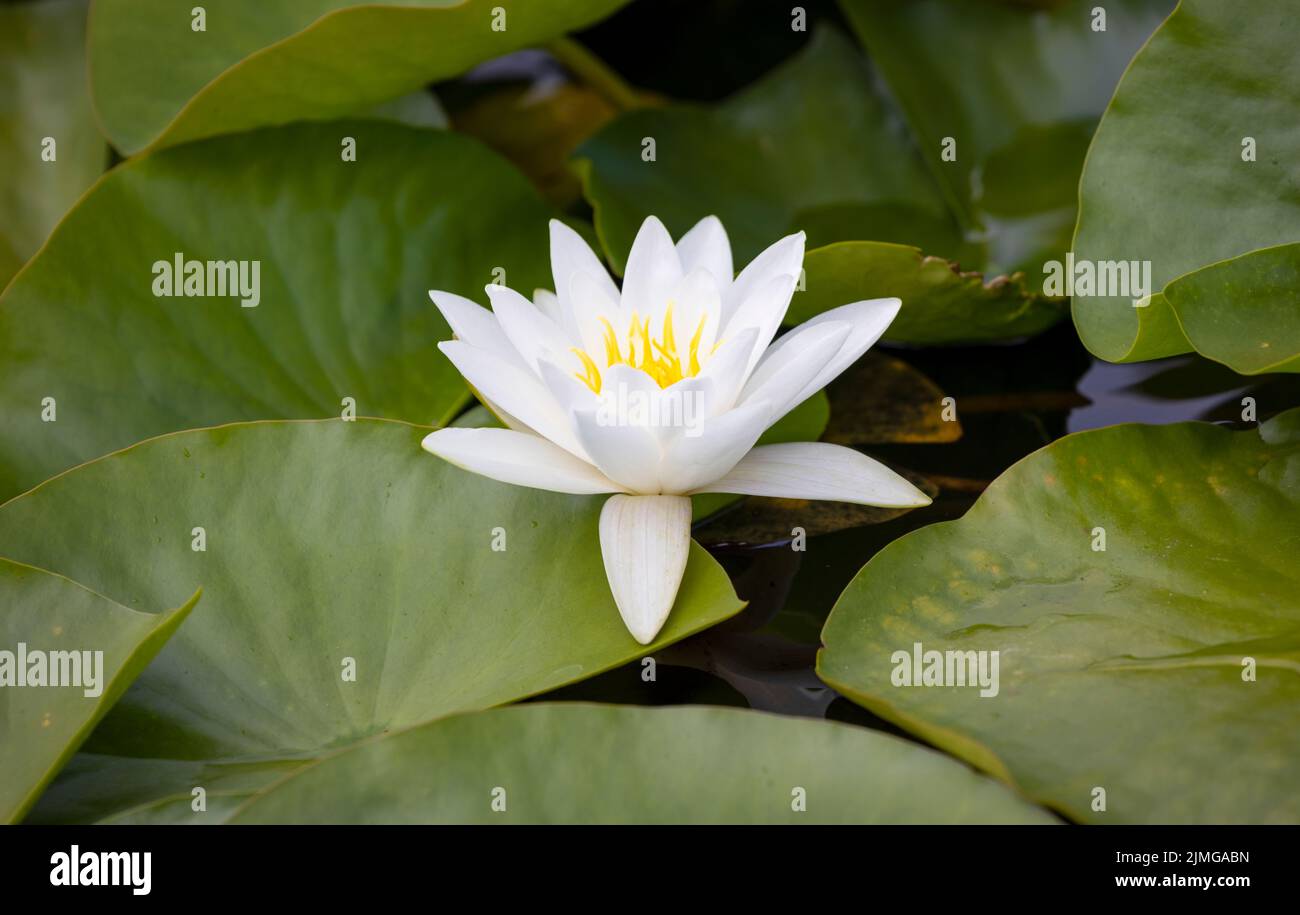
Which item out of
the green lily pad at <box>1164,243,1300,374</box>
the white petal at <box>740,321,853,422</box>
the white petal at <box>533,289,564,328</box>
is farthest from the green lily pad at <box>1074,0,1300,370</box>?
the white petal at <box>533,289,564,328</box>

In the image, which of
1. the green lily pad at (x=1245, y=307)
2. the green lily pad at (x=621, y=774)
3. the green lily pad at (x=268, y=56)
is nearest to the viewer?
the green lily pad at (x=621, y=774)

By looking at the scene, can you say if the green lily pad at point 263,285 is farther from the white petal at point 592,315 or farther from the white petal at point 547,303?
the white petal at point 592,315

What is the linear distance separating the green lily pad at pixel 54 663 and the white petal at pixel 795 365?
0.76 metres

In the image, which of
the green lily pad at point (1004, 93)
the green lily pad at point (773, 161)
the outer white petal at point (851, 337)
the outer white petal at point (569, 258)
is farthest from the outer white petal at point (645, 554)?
the green lily pad at point (1004, 93)

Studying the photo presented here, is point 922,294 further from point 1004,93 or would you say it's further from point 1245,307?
point 1004,93

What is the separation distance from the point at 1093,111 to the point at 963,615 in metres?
1.42

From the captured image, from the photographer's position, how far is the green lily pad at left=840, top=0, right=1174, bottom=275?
7.18 ft

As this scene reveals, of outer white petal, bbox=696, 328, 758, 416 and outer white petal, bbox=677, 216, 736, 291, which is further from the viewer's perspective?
outer white petal, bbox=677, 216, 736, 291

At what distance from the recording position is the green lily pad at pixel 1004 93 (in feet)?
7.18

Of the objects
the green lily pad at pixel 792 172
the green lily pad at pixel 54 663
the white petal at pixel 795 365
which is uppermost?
the green lily pad at pixel 792 172

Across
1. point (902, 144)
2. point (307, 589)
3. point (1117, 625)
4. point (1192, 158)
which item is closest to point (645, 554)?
point (307, 589)

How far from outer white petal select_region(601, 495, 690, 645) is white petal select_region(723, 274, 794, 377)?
0.22 metres

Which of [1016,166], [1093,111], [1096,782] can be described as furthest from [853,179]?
[1096,782]

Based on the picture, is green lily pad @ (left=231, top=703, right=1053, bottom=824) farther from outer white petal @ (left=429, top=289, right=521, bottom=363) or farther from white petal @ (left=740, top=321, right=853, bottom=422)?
outer white petal @ (left=429, top=289, right=521, bottom=363)
